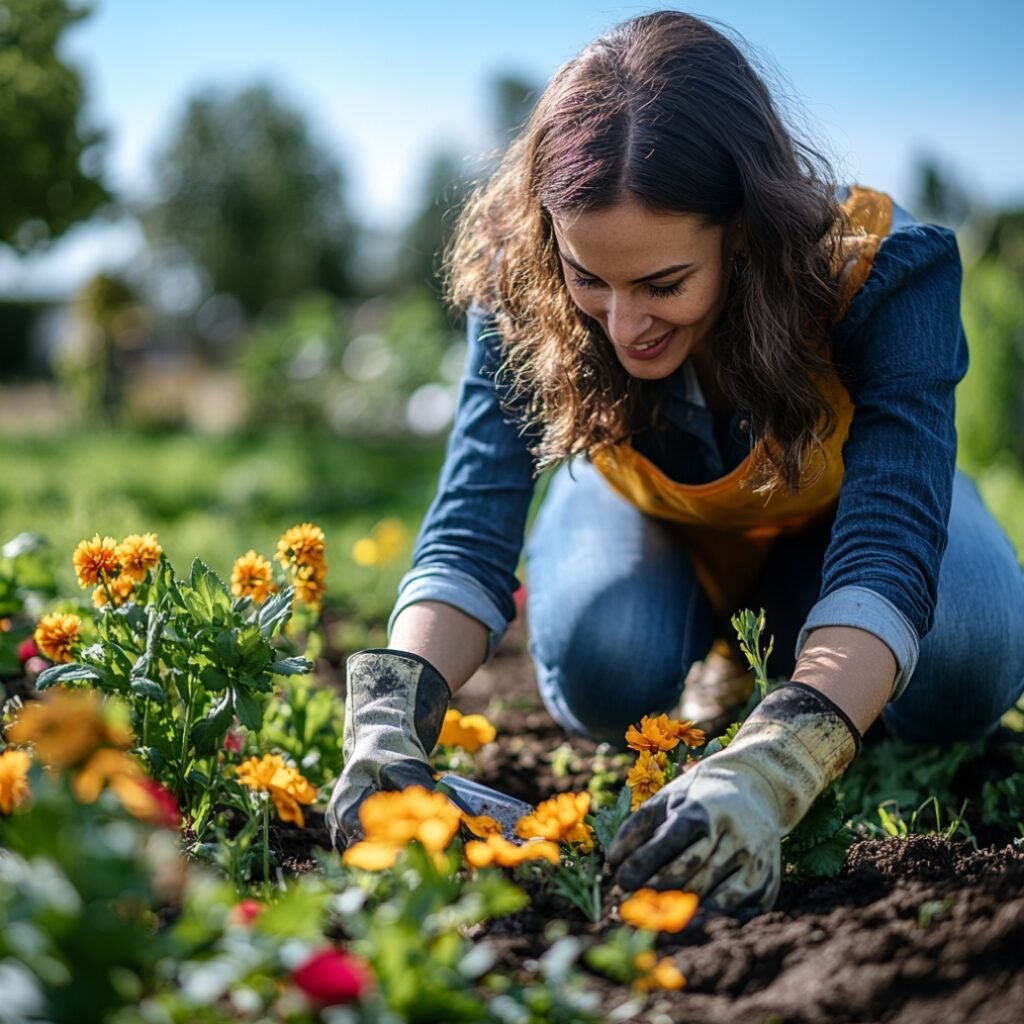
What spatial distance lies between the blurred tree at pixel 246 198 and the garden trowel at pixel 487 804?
23288 millimetres

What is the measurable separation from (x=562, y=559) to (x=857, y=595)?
917mm

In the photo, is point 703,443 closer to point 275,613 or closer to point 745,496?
point 745,496

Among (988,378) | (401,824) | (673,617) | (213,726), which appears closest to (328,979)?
Result: (401,824)

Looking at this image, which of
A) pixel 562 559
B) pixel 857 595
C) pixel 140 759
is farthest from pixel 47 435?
pixel 857 595

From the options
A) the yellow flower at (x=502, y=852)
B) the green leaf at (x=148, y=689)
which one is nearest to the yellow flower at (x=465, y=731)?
the green leaf at (x=148, y=689)

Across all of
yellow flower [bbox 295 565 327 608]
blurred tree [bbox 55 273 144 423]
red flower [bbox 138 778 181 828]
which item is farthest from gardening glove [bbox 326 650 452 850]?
blurred tree [bbox 55 273 144 423]

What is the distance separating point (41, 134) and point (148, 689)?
4.75 meters

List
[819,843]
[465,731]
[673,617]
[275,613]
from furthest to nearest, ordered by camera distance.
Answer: [673,617]
[465,731]
[275,613]
[819,843]

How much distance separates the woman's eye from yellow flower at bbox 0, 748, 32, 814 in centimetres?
103

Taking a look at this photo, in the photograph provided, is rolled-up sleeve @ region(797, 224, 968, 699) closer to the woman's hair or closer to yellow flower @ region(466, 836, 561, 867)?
the woman's hair

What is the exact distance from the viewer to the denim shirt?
5.33 feet

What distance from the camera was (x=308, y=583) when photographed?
1.83 metres

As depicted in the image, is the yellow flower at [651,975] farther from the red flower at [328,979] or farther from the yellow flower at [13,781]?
the yellow flower at [13,781]

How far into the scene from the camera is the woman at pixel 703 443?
1548mm
